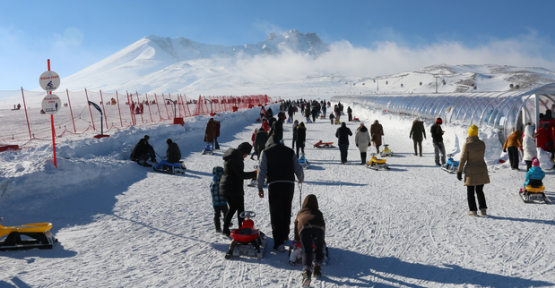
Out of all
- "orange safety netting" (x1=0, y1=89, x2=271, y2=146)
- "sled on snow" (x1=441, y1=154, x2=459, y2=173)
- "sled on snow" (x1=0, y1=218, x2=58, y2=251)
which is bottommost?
"sled on snow" (x1=441, y1=154, x2=459, y2=173)

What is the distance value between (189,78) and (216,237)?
19683cm

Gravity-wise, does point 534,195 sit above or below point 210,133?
below

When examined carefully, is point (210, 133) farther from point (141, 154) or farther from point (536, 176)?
point (536, 176)

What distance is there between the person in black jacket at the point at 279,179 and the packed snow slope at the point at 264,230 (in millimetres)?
477

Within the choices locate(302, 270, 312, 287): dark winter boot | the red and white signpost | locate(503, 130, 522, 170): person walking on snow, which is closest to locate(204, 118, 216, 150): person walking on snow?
the red and white signpost

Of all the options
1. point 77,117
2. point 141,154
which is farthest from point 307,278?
point 77,117

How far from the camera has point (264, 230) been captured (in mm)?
6180

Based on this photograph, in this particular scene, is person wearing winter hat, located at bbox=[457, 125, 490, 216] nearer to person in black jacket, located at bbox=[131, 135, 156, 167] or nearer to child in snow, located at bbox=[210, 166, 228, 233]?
child in snow, located at bbox=[210, 166, 228, 233]

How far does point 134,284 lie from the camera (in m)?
4.31

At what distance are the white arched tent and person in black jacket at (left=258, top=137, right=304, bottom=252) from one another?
34.3 feet

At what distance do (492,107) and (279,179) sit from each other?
12.6 meters

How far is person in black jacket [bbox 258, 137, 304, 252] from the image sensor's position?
5.02 m

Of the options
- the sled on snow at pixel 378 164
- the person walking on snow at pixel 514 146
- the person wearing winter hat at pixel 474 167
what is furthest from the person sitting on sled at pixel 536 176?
the sled on snow at pixel 378 164

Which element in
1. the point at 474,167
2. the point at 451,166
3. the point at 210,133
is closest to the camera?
the point at 474,167
